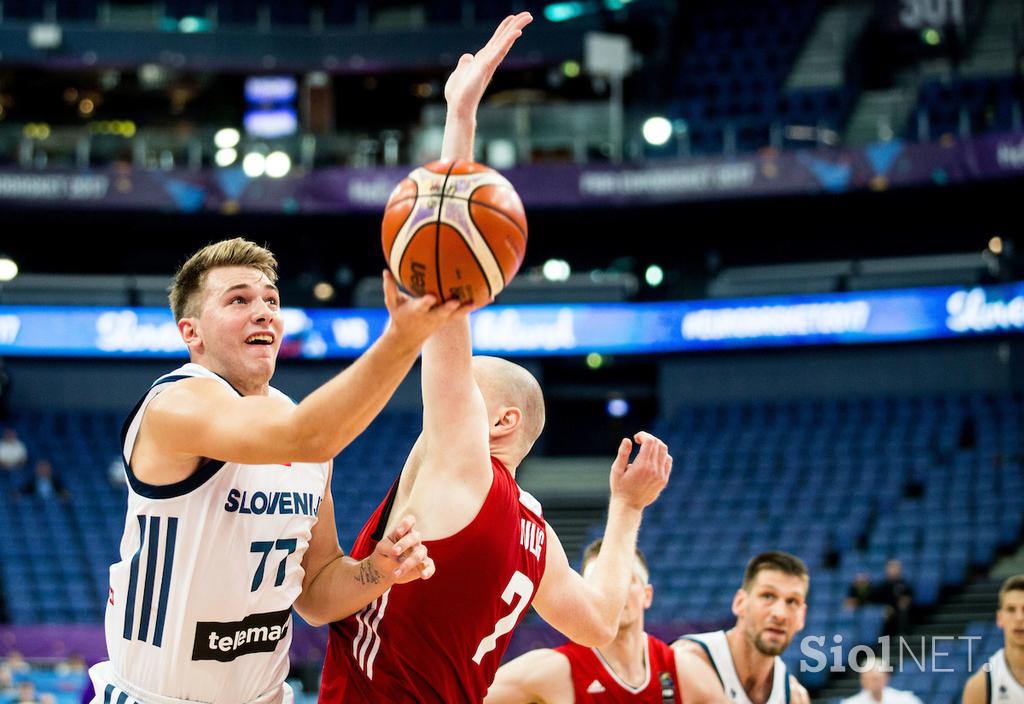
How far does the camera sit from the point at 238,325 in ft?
11.9

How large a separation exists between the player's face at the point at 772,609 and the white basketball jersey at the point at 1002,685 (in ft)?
5.34

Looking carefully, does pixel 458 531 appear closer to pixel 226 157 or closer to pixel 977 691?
pixel 977 691

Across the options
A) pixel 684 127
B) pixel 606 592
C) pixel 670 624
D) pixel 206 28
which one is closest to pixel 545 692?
pixel 606 592

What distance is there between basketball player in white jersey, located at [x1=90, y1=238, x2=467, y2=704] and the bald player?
5.35ft

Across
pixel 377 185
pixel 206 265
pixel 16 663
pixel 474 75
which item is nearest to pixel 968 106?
pixel 377 185

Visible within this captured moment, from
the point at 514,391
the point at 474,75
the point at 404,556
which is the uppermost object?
the point at 474,75

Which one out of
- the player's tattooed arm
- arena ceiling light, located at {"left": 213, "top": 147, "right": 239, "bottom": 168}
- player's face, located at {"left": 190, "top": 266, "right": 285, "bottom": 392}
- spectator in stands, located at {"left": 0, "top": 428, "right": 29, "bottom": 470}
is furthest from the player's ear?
arena ceiling light, located at {"left": 213, "top": 147, "right": 239, "bottom": 168}

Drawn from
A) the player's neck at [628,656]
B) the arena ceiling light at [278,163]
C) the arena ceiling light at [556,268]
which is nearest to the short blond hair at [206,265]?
the player's neck at [628,656]

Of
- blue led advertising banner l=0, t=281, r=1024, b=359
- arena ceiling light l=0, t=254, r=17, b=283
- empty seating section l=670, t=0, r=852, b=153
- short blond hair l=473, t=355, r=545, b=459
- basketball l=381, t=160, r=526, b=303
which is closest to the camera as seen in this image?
basketball l=381, t=160, r=526, b=303

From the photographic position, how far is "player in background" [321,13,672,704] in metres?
3.43

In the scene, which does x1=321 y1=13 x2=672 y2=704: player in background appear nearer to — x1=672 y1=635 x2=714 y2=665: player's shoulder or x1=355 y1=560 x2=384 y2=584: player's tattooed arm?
x1=355 y1=560 x2=384 y2=584: player's tattooed arm

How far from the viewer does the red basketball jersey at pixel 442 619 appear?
354 cm

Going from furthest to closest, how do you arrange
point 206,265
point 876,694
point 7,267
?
point 7,267 < point 876,694 < point 206,265

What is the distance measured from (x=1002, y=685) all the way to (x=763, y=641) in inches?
75.1
